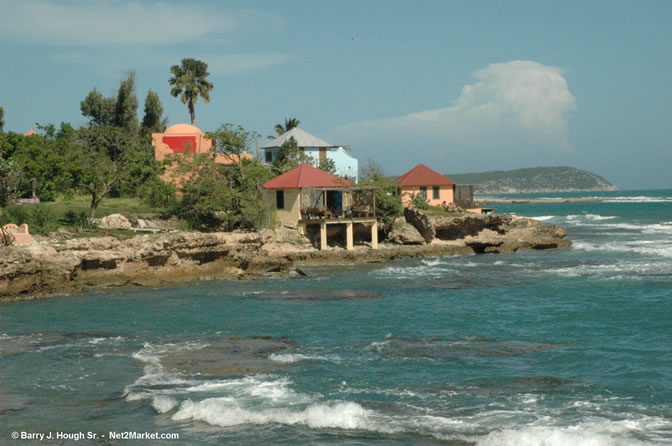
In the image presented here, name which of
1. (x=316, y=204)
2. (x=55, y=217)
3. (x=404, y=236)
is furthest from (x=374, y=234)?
(x=55, y=217)

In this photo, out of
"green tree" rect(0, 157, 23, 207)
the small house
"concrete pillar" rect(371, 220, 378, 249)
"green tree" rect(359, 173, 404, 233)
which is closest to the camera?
"green tree" rect(0, 157, 23, 207)

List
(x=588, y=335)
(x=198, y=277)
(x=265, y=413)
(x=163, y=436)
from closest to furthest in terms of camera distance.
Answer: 1. (x=163, y=436)
2. (x=265, y=413)
3. (x=588, y=335)
4. (x=198, y=277)

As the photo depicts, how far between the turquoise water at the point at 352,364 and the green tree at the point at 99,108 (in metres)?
42.5

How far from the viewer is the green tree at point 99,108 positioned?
66250 millimetres

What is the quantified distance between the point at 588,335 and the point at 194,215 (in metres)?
27.9

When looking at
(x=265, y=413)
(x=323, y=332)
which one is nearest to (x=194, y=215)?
(x=323, y=332)

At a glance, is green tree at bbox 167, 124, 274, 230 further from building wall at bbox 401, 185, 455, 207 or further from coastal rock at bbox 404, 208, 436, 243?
building wall at bbox 401, 185, 455, 207

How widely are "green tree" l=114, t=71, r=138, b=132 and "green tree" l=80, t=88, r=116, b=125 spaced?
0.45 meters

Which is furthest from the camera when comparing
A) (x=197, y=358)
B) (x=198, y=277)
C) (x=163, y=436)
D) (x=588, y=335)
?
(x=198, y=277)

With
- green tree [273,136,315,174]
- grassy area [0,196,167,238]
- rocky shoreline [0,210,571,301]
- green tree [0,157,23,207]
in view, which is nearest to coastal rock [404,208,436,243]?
rocky shoreline [0,210,571,301]

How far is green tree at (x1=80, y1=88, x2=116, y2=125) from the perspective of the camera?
217 feet

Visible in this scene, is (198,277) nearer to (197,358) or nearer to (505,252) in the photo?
(197,358)

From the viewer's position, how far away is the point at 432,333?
19266 mm

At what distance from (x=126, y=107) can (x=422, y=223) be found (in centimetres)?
3391
